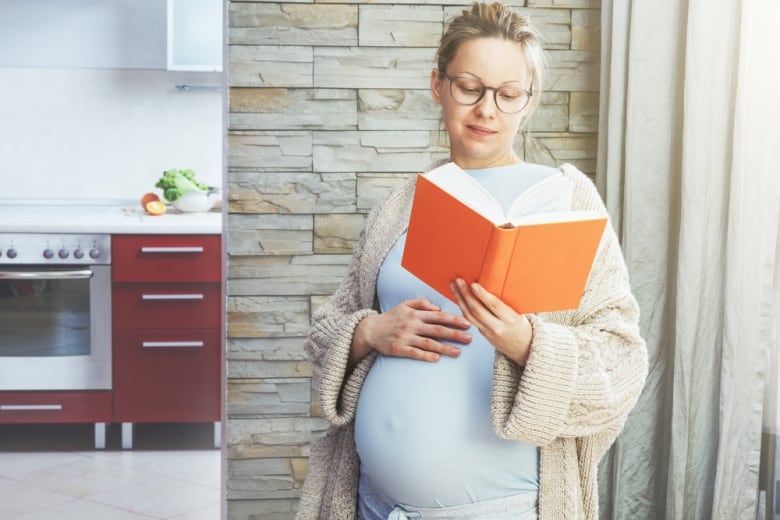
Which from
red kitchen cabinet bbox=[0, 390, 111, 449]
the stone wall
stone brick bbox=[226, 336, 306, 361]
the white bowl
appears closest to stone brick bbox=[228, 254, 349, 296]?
the stone wall

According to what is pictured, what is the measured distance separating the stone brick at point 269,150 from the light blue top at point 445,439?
104 centimetres

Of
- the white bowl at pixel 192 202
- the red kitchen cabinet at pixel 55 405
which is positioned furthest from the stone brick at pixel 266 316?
the white bowl at pixel 192 202

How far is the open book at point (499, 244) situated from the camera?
1076 millimetres

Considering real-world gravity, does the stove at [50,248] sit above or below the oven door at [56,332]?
above

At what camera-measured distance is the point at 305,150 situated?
229cm

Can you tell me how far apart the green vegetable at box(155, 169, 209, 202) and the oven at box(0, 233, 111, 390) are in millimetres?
454

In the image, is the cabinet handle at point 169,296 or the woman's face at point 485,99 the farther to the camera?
the cabinet handle at point 169,296

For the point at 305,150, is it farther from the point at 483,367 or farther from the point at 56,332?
the point at 56,332

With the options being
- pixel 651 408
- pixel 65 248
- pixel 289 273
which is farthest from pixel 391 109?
pixel 65 248

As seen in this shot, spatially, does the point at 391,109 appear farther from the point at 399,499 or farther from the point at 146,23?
the point at 146,23

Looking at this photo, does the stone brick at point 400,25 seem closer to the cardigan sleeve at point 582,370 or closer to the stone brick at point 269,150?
the stone brick at point 269,150

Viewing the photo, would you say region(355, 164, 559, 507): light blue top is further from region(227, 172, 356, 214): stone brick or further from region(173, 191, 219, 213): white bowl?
region(173, 191, 219, 213): white bowl

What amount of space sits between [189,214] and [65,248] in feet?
1.90

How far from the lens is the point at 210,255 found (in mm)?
3812
